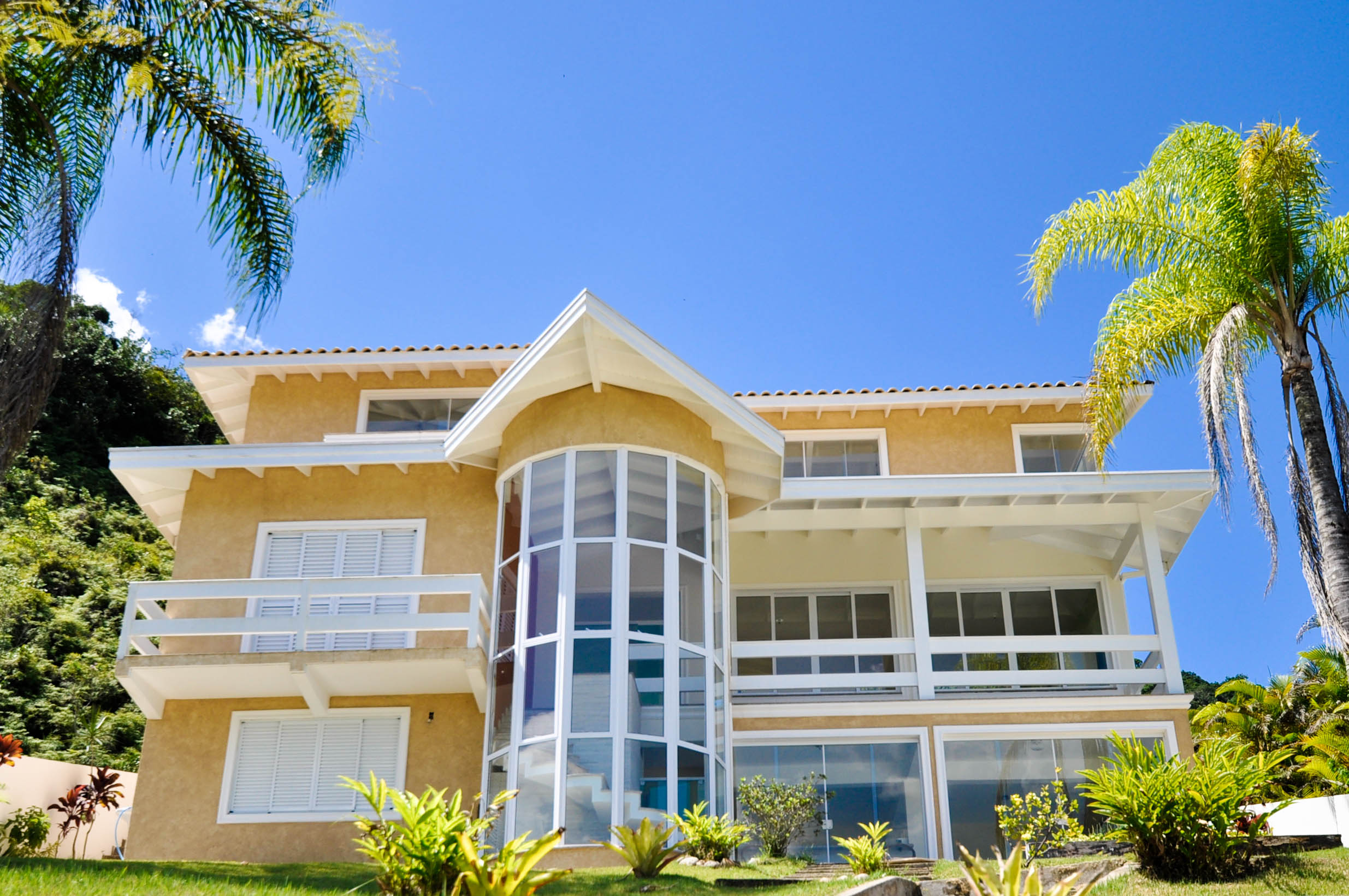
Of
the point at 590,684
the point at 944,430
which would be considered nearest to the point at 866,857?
the point at 590,684

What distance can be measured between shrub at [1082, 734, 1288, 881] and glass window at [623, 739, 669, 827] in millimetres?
5118

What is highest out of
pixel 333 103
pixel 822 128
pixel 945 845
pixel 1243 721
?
pixel 822 128

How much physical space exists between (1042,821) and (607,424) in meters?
6.95

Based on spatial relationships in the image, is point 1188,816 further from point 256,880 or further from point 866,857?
point 256,880

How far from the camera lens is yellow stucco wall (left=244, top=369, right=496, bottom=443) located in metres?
18.3

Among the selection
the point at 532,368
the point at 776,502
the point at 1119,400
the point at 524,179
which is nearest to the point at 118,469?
the point at 532,368

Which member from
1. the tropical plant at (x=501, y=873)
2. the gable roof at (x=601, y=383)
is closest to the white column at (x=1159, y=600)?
the gable roof at (x=601, y=383)

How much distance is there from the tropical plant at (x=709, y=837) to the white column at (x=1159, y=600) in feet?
24.4

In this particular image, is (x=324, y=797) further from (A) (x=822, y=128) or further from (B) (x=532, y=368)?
(A) (x=822, y=128)

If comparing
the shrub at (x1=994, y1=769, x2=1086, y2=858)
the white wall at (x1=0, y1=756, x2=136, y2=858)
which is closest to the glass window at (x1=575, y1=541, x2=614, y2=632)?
the shrub at (x1=994, y1=769, x2=1086, y2=858)

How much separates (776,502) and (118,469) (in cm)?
960

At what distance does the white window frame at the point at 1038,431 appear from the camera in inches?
766

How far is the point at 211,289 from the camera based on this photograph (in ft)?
36.4

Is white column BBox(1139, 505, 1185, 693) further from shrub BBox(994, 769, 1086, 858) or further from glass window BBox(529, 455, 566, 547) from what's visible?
glass window BBox(529, 455, 566, 547)
